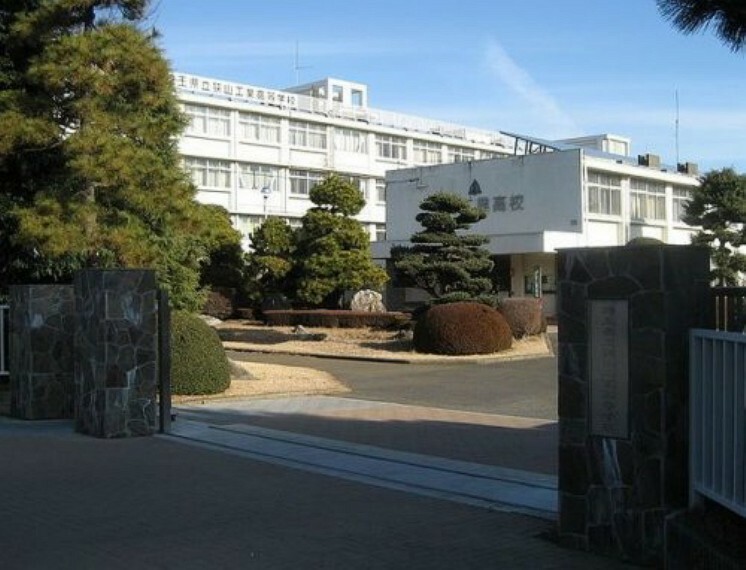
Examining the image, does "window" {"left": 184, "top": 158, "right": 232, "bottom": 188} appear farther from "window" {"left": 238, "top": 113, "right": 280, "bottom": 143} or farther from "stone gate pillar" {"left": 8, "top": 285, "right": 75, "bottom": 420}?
"stone gate pillar" {"left": 8, "top": 285, "right": 75, "bottom": 420}

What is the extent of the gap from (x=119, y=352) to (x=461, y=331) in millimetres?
14218

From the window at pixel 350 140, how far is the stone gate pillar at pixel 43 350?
217 feet

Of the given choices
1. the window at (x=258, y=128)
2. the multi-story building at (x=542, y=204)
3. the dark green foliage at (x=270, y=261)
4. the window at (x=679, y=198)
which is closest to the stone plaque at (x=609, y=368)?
the multi-story building at (x=542, y=204)

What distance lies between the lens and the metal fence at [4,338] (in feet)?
48.4

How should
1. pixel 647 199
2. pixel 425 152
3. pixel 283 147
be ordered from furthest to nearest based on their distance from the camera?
pixel 425 152, pixel 283 147, pixel 647 199

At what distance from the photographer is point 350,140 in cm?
8031

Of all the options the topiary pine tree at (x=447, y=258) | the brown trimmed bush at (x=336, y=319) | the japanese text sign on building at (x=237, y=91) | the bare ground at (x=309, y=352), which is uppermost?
the japanese text sign on building at (x=237, y=91)

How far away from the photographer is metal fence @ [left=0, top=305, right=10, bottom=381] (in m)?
14.8

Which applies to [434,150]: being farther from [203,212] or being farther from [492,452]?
[492,452]

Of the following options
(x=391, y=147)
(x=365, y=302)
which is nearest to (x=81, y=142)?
(x=365, y=302)

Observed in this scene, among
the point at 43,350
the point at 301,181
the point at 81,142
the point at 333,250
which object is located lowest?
the point at 43,350

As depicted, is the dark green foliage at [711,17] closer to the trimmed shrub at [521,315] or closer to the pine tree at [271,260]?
the trimmed shrub at [521,315]

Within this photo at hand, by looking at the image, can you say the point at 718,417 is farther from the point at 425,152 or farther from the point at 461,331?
the point at 425,152

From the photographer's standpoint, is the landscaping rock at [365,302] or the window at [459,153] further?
the window at [459,153]
